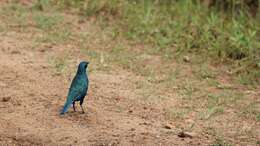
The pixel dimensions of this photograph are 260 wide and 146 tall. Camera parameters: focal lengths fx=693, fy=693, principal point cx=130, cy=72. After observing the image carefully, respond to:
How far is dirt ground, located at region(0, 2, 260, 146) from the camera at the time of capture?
506 centimetres

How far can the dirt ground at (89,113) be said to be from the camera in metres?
5.06

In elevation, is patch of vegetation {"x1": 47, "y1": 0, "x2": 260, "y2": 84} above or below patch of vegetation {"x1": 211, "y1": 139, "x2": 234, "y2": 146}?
above

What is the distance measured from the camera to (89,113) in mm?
5527

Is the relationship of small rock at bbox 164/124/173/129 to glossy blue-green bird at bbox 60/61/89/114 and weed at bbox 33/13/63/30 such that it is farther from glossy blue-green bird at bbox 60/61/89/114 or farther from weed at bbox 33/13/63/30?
weed at bbox 33/13/63/30

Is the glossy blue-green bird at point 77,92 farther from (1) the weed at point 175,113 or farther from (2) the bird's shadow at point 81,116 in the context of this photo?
(1) the weed at point 175,113

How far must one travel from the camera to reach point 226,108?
586 cm

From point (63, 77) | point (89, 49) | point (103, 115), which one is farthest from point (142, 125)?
point (89, 49)

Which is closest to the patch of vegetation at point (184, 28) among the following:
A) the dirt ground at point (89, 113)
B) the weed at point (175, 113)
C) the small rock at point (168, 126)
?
the dirt ground at point (89, 113)

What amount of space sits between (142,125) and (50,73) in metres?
1.41

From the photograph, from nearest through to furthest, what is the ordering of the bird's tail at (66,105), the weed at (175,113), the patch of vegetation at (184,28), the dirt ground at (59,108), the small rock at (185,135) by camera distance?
the dirt ground at (59,108) < the small rock at (185,135) < the bird's tail at (66,105) < the weed at (175,113) < the patch of vegetation at (184,28)

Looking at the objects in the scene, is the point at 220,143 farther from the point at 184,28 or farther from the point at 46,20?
the point at 46,20

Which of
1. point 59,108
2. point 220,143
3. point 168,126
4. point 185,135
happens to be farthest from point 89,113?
point 220,143

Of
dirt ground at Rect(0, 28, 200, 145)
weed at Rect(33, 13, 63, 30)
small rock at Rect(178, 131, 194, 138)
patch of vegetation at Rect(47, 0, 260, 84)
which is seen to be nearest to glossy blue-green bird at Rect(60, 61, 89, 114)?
dirt ground at Rect(0, 28, 200, 145)

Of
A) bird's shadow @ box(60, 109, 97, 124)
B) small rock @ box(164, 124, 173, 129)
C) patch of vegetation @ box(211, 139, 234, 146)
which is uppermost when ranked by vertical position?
bird's shadow @ box(60, 109, 97, 124)
